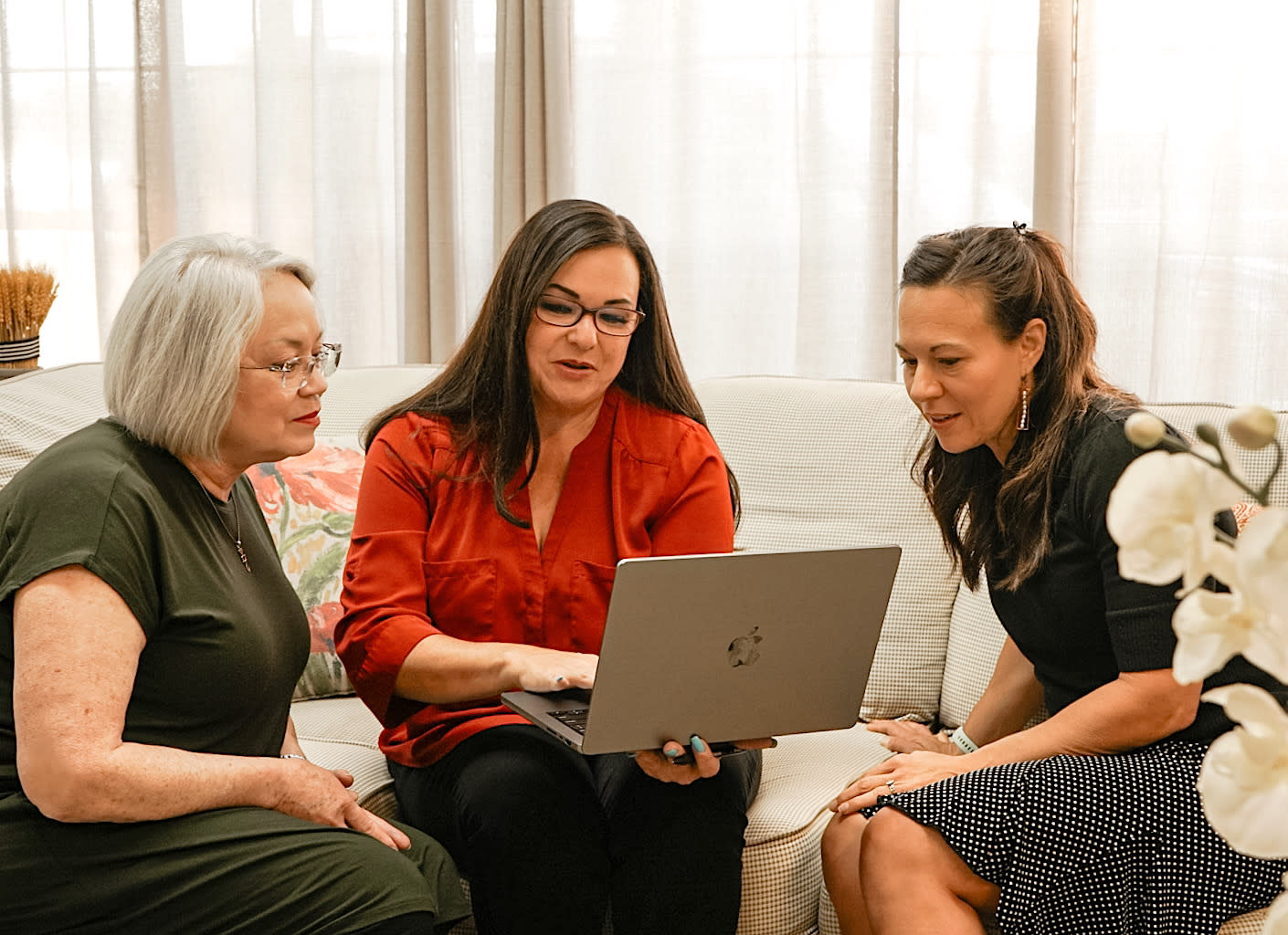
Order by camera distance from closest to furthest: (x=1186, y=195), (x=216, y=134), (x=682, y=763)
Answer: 1. (x=682, y=763)
2. (x=1186, y=195)
3. (x=216, y=134)

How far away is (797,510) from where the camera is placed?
234cm

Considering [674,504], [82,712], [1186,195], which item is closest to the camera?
[82,712]

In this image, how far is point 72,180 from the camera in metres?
3.41

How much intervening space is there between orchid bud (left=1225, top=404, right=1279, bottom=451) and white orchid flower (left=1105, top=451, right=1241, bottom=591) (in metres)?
0.02

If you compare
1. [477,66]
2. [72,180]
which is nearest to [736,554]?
[477,66]

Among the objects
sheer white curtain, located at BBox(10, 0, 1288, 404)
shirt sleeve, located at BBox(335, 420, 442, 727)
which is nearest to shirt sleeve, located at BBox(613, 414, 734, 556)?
shirt sleeve, located at BBox(335, 420, 442, 727)

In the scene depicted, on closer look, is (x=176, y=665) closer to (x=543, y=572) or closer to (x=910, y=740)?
(x=543, y=572)

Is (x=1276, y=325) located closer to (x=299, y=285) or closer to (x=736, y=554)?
(x=736, y=554)

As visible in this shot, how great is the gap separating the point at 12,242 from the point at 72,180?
223 mm

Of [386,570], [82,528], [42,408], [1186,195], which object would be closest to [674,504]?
[386,570]

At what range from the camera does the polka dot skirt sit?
1490 mm

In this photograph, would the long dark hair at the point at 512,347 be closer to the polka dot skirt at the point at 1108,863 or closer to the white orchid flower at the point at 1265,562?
the polka dot skirt at the point at 1108,863

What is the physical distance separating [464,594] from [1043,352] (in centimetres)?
82

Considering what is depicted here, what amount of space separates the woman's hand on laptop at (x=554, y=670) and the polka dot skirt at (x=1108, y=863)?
1.46ft
